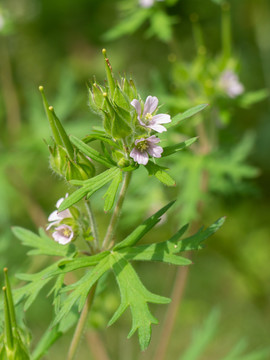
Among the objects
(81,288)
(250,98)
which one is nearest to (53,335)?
(81,288)

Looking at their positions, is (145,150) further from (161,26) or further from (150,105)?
(161,26)

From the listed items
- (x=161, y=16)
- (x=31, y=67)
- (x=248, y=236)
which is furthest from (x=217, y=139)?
(x=31, y=67)

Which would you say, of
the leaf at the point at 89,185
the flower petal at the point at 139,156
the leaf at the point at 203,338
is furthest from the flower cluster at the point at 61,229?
the leaf at the point at 203,338

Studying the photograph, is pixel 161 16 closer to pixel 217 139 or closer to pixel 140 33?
pixel 217 139

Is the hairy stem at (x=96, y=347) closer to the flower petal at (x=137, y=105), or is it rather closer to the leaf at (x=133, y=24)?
the flower petal at (x=137, y=105)

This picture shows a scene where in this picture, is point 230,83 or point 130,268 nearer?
point 130,268

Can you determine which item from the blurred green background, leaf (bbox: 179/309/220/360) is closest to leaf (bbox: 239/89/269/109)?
the blurred green background
